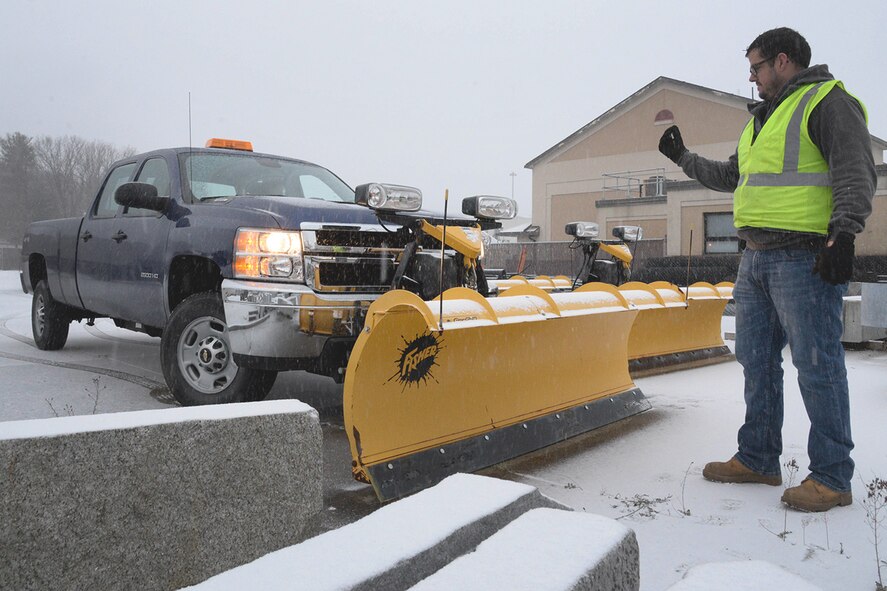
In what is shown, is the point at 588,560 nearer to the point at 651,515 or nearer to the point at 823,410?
the point at 651,515

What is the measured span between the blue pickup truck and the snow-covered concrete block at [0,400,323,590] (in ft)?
4.48

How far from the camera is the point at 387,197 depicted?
13.7ft

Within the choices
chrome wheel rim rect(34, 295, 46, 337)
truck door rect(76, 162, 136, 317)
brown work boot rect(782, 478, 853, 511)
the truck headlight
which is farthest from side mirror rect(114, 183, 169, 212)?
brown work boot rect(782, 478, 853, 511)

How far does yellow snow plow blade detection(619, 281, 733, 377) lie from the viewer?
666 centimetres

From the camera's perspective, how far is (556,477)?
12.6 ft

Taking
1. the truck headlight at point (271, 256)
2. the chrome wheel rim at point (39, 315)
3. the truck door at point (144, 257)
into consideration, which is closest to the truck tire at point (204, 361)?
the truck headlight at point (271, 256)

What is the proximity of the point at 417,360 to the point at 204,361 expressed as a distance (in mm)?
→ 1834

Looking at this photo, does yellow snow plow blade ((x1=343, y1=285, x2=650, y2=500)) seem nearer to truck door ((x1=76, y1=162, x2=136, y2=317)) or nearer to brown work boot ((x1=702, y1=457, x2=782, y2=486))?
brown work boot ((x1=702, y1=457, x2=782, y2=486))

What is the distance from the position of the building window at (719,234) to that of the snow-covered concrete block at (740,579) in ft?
73.1

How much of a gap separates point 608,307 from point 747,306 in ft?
3.99

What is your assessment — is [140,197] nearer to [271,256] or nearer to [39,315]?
[271,256]

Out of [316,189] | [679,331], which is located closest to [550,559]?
[316,189]

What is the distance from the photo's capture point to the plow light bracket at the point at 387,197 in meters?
4.16

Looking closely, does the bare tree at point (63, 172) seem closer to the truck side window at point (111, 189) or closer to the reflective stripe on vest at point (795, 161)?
the truck side window at point (111, 189)
